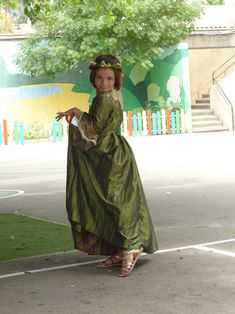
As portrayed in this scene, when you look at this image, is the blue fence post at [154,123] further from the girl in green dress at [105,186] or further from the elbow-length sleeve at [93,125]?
the elbow-length sleeve at [93,125]

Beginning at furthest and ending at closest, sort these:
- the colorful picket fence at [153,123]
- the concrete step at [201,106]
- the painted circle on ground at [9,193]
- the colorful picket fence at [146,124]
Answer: the concrete step at [201,106], the colorful picket fence at [153,123], the colorful picket fence at [146,124], the painted circle on ground at [9,193]

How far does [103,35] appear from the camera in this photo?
2969 centimetres

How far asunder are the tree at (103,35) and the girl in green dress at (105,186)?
22552mm

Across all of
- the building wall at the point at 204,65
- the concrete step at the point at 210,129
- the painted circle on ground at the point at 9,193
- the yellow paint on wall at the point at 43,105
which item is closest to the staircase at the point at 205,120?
the concrete step at the point at 210,129

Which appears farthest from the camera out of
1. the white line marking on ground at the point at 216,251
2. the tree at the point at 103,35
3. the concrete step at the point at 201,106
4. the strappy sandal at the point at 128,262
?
the concrete step at the point at 201,106

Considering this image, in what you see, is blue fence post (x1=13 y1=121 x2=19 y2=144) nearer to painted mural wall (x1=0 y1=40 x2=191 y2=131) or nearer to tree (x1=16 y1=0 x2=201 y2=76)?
painted mural wall (x1=0 y1=40 x2=191 y2=131)

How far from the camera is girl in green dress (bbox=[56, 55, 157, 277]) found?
614 centimetres

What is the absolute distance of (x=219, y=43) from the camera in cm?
3506

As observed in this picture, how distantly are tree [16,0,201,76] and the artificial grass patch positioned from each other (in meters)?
19.7

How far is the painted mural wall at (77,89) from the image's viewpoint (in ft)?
104

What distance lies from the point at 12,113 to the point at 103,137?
84.5 feet

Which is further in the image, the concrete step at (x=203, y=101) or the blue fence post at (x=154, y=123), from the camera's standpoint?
the concrete step at (x=203, y=101)

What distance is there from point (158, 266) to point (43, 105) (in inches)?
1025

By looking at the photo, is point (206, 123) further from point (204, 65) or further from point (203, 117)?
point (204, 65)
